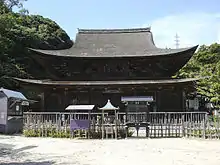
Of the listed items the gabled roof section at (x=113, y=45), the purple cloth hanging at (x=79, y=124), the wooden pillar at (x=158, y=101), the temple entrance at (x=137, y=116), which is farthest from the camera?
the gabled roof section at (x=113, y=45)

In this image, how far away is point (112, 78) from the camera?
27.4 metres

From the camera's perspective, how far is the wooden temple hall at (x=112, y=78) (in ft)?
85.6

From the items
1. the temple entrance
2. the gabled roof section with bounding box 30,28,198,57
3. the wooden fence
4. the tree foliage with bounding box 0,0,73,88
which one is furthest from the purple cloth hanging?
the gabled roof section with bounding box 30,28,198,57

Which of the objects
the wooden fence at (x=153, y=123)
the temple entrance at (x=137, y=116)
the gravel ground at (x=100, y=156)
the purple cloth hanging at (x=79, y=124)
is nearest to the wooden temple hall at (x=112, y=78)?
the temple entrance at (x=137, y=116)

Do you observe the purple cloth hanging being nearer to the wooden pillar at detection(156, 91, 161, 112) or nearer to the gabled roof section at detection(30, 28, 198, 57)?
the wooden pillar at detection(156, 91, 161, 112)

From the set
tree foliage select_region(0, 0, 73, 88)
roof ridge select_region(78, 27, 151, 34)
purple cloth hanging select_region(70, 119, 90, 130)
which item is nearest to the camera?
purple cloth hanging select_region(70, 119, 90, 130)

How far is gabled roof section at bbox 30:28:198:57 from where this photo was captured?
27.1m

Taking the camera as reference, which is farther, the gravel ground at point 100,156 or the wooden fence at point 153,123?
the wooden fence at point 153,123

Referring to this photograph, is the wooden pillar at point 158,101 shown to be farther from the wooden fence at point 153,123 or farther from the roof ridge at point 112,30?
the roof ridge at point 112,30

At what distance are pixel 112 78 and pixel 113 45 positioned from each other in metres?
4.14

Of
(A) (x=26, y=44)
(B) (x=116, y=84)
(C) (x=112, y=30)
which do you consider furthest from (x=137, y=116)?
(A) (x=26, y=44)

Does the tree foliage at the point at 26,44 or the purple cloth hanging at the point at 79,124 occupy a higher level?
the tree foliage at the point at 26,44

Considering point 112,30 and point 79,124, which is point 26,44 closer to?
point 112,30

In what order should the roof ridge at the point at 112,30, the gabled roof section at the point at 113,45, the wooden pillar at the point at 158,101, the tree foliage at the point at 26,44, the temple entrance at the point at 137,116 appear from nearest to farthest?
1. the temple entrance at the point at 137,116
2. the wooden pillar at the point at 158,101
3. the gabled roof section at the point at 113,45
4. the tree foliage at the point at 26,44
5. the roof ridge at the point at 112,30
